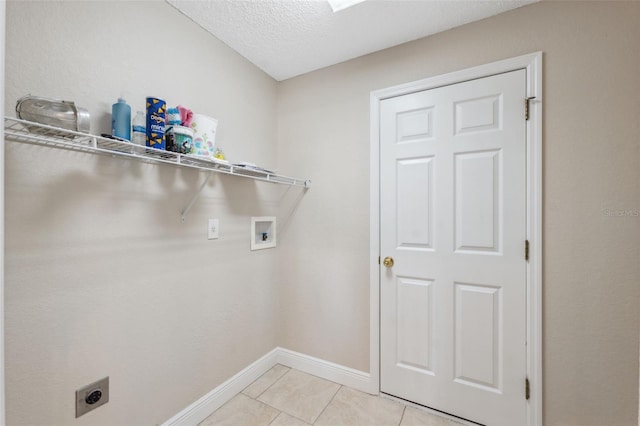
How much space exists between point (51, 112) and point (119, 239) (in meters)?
0.57

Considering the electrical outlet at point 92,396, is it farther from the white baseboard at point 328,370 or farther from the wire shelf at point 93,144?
the white baseboard at point 328,370

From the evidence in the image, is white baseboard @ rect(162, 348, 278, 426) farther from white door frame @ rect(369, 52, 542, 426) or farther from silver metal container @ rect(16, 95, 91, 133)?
white door frame @ rect(369, 52, 542, 426)

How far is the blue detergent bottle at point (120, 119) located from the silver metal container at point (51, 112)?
0.17m

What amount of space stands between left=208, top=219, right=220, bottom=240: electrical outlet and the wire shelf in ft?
1.12

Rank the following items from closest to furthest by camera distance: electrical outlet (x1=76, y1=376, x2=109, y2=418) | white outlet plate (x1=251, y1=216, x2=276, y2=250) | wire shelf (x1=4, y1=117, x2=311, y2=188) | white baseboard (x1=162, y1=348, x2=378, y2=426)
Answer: wire shelf (x1=4, y1=117, x2=311, y2=188) → electrical outlet (x1=76, y1=376, x2=109, y2=418) → white baseboard (x1=162, y1=348, x2=378, y2=426) → white outlet plate (x1=251, y1=216, x2=276, y2=250)

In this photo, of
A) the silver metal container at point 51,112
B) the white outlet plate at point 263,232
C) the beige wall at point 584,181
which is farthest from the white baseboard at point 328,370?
the silver metal container at point 51,112

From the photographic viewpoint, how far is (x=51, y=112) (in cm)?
95

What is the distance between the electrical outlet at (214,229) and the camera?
172cm

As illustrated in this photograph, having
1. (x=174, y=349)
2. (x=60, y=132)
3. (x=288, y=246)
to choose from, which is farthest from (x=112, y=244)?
(x=288, y=246)

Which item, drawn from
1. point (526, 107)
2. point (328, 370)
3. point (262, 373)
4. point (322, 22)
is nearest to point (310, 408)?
point (328, 370)

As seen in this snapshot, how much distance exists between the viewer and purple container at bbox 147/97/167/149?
1219 millimetres

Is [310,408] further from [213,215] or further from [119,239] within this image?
[119,239]

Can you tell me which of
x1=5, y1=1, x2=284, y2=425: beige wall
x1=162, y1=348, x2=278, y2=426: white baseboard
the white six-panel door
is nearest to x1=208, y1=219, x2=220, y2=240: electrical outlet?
x1=5, y1=1, x2=284, y2=425: beige wall

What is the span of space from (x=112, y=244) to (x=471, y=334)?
1919 mm
